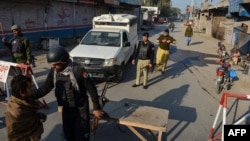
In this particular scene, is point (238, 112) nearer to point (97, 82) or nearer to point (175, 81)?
point (175, 81)

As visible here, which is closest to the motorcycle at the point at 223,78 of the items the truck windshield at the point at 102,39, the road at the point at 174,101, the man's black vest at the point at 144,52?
the road at the point at 174,101

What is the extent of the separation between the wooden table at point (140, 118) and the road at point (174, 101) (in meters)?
Answer: 0.30

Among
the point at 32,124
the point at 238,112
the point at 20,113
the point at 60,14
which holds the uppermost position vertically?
the point at 60,14

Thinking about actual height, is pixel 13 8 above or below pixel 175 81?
above

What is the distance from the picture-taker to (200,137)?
18.6 feet

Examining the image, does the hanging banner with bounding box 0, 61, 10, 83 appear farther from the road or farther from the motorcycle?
the motorcycle

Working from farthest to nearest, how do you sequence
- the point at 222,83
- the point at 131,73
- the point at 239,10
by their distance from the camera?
the point at 239,10 → the point at 131,73 → the point at 222,83

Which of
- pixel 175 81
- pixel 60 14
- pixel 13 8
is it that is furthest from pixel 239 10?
pixel 13 8

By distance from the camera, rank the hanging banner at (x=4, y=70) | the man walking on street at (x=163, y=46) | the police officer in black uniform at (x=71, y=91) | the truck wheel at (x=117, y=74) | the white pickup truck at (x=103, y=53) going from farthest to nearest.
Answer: the man walking on street at (x=163, y=46) → the truck wheel at (x=117, y=74) → the white pickup truck at (x=103, y=53) → the hanging banner at (x=4, y=70) → the police officer in black uniform at (x=71, y=91)

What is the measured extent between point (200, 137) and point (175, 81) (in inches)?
192

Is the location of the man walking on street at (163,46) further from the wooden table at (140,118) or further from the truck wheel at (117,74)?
the wooden table at (140,118)

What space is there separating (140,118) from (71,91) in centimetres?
156

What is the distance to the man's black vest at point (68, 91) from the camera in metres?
3.57

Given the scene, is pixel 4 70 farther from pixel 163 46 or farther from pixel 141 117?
pixel 163 46
